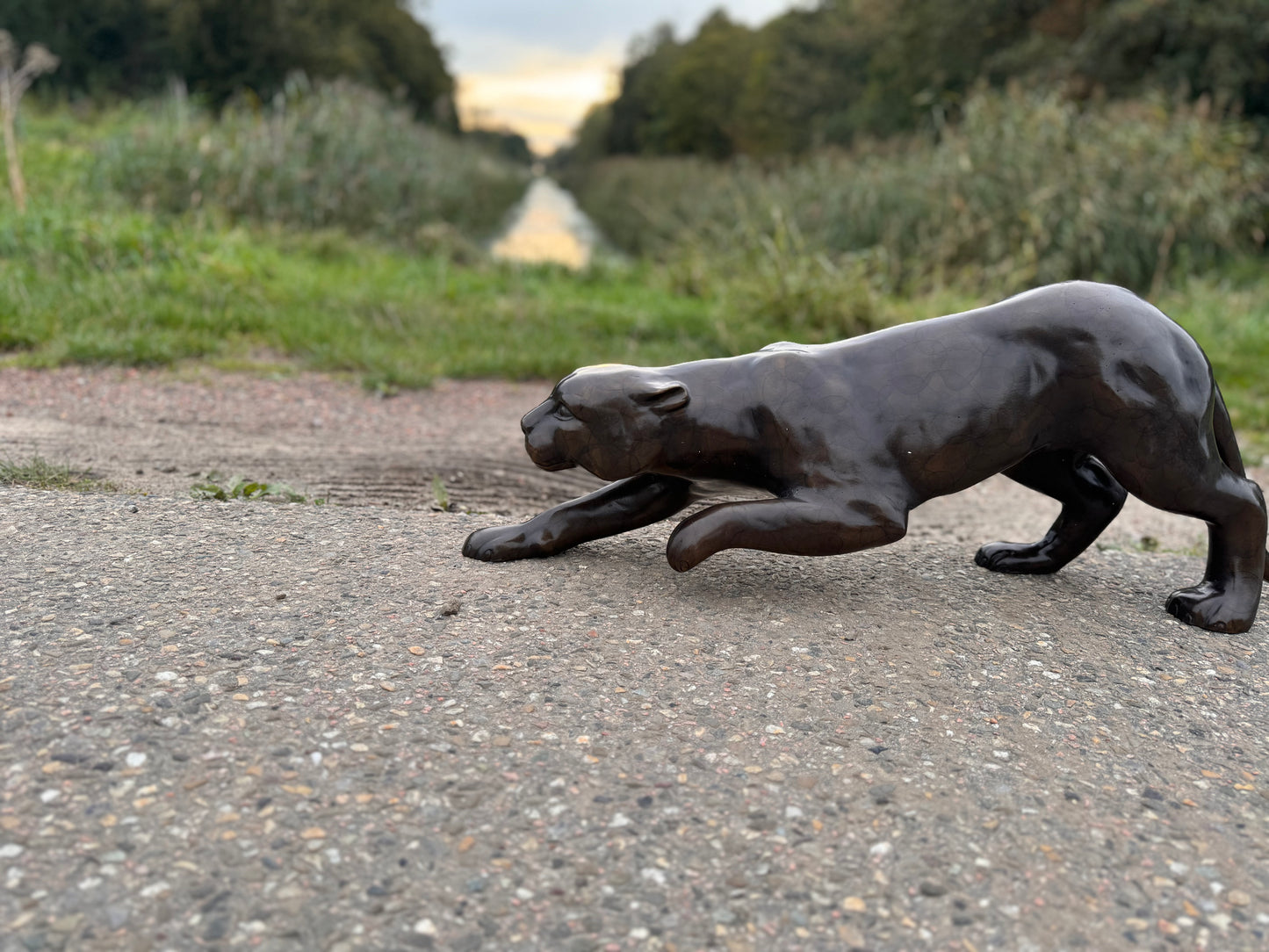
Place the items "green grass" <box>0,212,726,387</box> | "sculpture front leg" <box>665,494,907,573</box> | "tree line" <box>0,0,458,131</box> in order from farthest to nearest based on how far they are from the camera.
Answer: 1. "tree line" <box>0,0,458,131</box>
2. "green grass" <box>0,212,726,387</box>
3. "sculpture front leg" <box>665,494,907,573</box>

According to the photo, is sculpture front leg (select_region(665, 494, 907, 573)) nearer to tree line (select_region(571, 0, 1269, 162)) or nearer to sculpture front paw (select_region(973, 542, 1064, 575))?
sculpture front paw (select_region(973, 542, 1064, 575))

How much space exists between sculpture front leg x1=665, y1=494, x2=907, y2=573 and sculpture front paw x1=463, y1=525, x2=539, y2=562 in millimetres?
625

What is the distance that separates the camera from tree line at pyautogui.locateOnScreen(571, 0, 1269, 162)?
1808 cm

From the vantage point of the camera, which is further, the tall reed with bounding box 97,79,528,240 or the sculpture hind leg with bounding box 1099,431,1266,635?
the tall reed with bounding box 97,79,528,240

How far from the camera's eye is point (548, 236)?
28.2 metres

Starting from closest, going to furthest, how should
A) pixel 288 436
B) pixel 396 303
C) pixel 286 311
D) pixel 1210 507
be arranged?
pixel 1210 507 < pixel 288 436 < pixel 286 311 < pixel 396 303

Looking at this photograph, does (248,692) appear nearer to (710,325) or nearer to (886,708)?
(886,708)

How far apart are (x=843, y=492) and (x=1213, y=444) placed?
3.71ft

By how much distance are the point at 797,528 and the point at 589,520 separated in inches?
30.9

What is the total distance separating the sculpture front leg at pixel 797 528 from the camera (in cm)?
282

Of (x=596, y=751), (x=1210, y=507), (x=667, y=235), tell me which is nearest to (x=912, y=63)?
(x=667, y=235)

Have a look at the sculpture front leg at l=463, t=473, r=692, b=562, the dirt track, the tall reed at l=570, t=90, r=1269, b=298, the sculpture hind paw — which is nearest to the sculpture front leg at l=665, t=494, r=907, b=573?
the sculpture front leg at l=463, t=473, r=692, b=562

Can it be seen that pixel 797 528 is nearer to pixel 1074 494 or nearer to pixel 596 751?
pixel 596 751

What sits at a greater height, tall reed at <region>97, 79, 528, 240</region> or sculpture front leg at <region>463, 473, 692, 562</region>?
tall reed at <region>97, 79, 528, 240</region>
